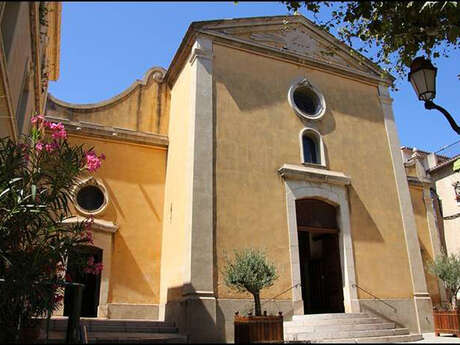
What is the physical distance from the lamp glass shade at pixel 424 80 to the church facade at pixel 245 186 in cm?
651

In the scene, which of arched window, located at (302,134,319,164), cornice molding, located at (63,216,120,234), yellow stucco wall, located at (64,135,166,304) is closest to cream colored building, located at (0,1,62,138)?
yellow stucco wall, located at (64,135,166,304)

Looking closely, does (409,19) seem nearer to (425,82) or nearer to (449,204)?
(425,82)

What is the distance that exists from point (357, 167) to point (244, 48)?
210 inches

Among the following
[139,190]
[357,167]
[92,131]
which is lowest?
[139,190]

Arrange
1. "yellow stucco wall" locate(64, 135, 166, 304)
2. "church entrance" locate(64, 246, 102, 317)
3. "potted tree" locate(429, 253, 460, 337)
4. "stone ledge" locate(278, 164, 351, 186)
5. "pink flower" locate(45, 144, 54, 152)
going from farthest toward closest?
"stone ledge" locate(278, 164, 351, 186)
"yellow stucco wall" locate(64, 135, 166, 304)
"church entrance" locate(64, 246, 102, 317)
"potted tree" locate(429, 253, 460, 337)
"pink flower" locate(45, 144, 54, 152)

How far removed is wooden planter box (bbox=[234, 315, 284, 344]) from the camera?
8148 mm

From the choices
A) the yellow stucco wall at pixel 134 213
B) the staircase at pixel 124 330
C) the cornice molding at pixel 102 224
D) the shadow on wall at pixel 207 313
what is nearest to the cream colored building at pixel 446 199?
the shadow on wall at pixel 207 313

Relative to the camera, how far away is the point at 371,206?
1350 cm

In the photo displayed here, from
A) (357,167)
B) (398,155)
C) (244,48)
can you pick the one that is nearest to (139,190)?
(244,48)

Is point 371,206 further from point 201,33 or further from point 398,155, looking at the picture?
point 201,33

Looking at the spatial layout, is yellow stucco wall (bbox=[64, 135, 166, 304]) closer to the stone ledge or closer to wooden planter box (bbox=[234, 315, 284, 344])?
the stone ledge

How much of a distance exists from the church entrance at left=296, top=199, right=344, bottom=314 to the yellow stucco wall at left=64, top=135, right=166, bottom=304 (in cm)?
445

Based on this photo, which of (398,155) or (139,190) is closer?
(139,190)

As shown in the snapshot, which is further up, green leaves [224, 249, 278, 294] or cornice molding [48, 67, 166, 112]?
cornice molding [48, 67, 166, 112]
